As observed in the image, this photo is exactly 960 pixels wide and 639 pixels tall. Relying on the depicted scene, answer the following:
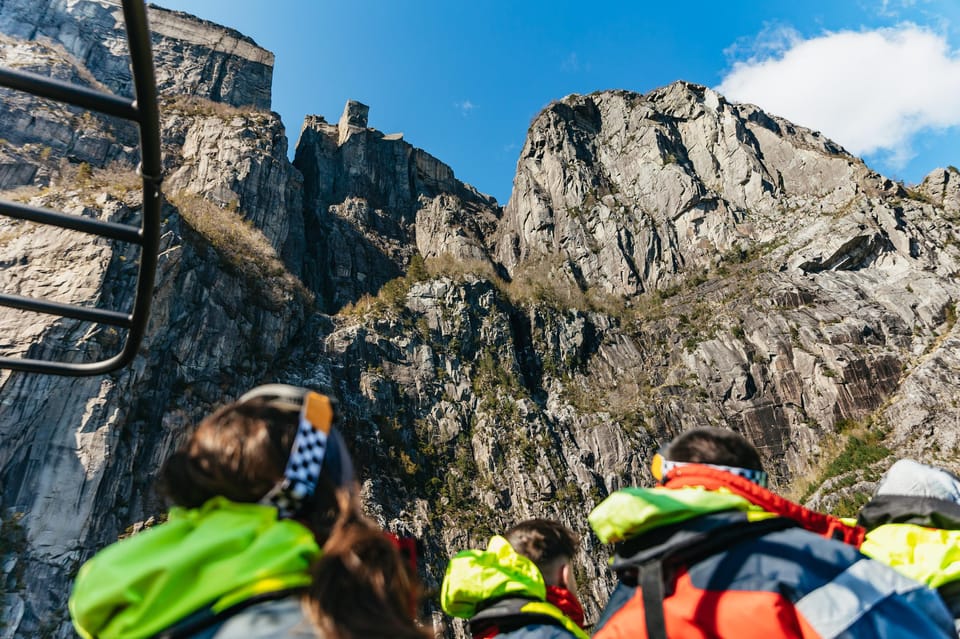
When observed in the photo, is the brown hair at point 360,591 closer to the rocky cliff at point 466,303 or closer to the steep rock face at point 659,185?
the rocky cliff at point 466,303

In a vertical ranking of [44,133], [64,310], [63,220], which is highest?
[44,133]

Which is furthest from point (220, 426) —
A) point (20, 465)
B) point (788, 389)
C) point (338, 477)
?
point (788, 389)

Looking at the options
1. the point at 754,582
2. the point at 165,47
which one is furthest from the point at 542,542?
the point at 165,47

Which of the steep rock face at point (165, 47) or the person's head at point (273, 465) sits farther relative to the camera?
the steep rock face at point (165, 47)

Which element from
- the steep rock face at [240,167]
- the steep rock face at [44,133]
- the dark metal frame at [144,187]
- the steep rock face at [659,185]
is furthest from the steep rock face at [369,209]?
the dark metal frame at [144,187]

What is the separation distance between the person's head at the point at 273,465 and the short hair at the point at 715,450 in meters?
1.15

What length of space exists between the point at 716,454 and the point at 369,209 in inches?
1422

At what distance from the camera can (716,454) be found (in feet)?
5.72

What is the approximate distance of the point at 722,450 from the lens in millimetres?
1752

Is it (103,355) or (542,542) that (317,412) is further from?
(103,355)

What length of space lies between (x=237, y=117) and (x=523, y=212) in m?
18.8

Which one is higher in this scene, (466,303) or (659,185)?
(659,185)

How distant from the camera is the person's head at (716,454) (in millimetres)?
1721

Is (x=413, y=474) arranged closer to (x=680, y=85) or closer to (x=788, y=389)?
(x=788, y=389)
